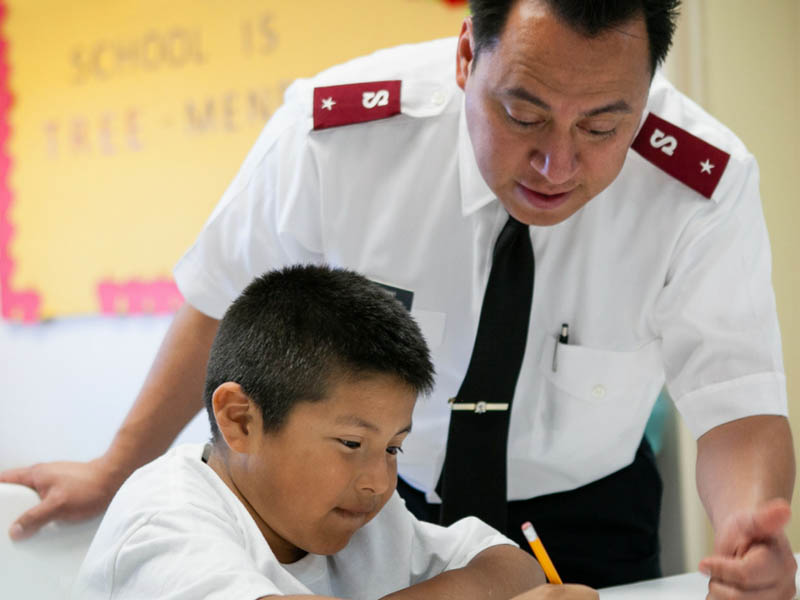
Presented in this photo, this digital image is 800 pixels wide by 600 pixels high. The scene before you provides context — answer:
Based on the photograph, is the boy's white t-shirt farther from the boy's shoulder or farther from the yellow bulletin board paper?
the yellow bulletin board paper

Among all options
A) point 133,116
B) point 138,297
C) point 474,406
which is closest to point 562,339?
point 474,406

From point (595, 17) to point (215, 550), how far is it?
696mm

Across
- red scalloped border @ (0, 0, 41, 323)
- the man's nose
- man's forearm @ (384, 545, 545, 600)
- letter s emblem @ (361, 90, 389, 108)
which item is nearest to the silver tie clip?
man's forearm @ (384, 545, 545, 600)

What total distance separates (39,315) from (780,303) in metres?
2.17

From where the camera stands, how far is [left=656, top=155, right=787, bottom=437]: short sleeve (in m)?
1.26

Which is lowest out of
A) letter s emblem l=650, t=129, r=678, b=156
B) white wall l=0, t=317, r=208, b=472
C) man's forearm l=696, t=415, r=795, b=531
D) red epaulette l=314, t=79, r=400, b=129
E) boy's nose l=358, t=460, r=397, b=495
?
white wall l=0, t=317, r=208, b=472

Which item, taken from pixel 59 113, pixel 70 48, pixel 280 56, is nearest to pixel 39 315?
pixel 59 113

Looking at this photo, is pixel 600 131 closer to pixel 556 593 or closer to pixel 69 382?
→ pixel 556 593

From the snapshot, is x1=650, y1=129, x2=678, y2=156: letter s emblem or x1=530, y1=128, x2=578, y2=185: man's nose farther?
x1=650, y1=129, x2=678, y2=156: letter s emblem

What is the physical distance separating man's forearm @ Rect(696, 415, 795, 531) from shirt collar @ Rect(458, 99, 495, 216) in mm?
449

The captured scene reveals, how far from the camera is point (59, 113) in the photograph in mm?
2943

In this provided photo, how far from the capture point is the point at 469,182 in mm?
1369

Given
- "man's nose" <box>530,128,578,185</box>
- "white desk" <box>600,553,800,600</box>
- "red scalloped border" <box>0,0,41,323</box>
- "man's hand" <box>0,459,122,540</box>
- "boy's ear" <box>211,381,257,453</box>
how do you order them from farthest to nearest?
"red scalloped border" <box>0,0,41,323</box> → "man's hand" <box>0,459,122,540</box> → "white desk" <box>600,553,800,600</box> → "man's nose" <box>530,128,578,185</box> → "boy's ear" <box>211,381,257,453</box>

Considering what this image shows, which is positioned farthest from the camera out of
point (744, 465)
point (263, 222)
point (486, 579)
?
point (263, 222)
